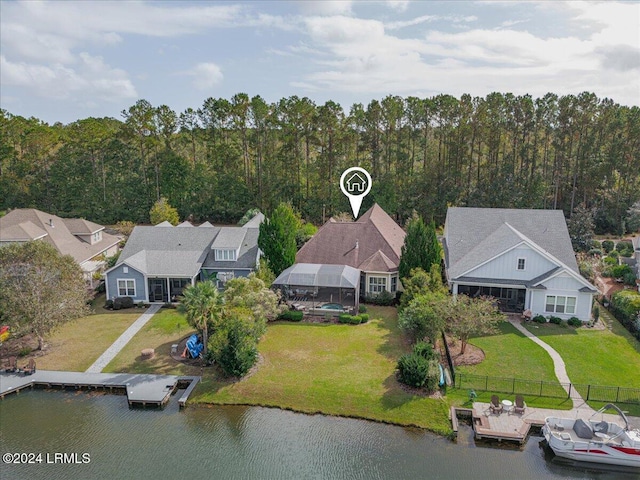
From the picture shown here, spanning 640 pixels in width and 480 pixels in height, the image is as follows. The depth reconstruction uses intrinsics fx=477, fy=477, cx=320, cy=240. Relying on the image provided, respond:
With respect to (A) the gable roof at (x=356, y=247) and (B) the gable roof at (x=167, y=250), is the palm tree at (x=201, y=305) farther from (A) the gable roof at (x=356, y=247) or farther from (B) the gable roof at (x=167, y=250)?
(A) the gable roof at (x=356, y=247)

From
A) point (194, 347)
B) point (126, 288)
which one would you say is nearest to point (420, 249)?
point (194, 347)

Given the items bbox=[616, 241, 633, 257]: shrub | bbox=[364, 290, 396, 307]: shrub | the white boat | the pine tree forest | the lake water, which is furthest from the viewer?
the pine tree forest

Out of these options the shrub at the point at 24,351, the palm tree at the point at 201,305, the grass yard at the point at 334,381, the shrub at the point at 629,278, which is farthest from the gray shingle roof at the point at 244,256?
the shrub at the point at 629,278

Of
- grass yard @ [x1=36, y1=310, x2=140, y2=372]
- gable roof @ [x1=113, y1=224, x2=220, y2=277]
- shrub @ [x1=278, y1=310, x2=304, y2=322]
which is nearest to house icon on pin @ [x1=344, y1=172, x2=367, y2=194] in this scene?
gable roof @ [x1=113, y1=224, x2=220, y2=277]

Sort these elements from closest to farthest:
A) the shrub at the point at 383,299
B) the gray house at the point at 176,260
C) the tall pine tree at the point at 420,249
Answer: the tall pine tree at the point at 420,249 → the shrub at the point at 383,299 → the gray house at the point at 176,260

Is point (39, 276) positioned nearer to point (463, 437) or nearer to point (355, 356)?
point (355, 356)

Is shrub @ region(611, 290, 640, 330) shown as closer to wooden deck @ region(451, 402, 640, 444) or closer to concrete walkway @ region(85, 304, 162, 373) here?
wooden deck @ region(451, 402, 640, 444)
